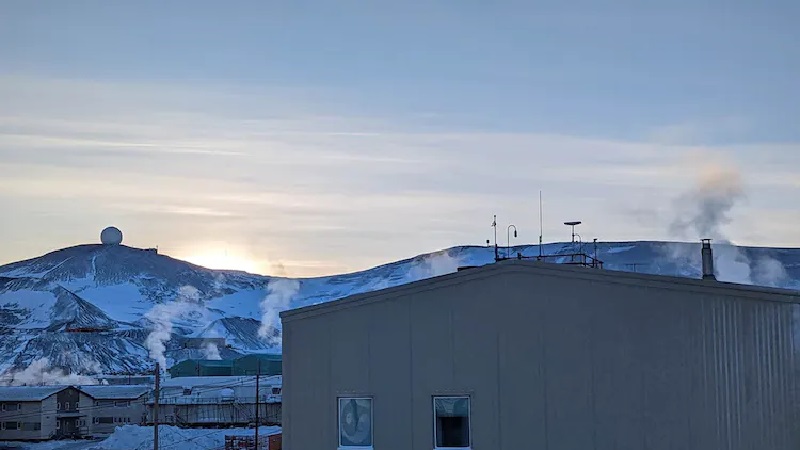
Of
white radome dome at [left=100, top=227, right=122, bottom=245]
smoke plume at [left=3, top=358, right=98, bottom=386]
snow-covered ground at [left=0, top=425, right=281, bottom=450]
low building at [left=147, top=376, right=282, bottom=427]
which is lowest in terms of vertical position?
snow-covered ground at [left=0, top=425, right=281, bottom=450]

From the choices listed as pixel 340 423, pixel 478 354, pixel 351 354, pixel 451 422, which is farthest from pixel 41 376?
pixel 478 354

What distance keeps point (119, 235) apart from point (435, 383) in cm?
18429

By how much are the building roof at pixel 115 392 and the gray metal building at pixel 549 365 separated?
3102 inches

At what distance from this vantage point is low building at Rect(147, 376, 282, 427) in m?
82.5

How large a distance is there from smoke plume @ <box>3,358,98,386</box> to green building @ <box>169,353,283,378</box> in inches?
1798

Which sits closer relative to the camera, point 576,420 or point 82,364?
point 576,420

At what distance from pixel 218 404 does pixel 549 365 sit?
238 ft

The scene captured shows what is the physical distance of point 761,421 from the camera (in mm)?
14484

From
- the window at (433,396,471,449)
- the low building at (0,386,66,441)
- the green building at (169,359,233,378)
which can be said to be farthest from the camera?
the green building at (169,359,233,378)

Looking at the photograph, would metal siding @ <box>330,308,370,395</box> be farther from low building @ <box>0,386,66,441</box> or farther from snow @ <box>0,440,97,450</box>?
low building @ <box>0,386,66,441</box>

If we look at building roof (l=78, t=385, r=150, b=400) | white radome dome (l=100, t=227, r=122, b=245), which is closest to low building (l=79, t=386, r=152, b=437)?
building roof (l=78, t=385, r=150, b=400)

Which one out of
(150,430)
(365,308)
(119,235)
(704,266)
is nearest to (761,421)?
(704,266)

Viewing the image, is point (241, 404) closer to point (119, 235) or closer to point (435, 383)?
point (435, 383)

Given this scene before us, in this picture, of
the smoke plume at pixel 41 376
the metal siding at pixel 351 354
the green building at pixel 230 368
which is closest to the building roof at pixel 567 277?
the metal siding at pixel 351 354
